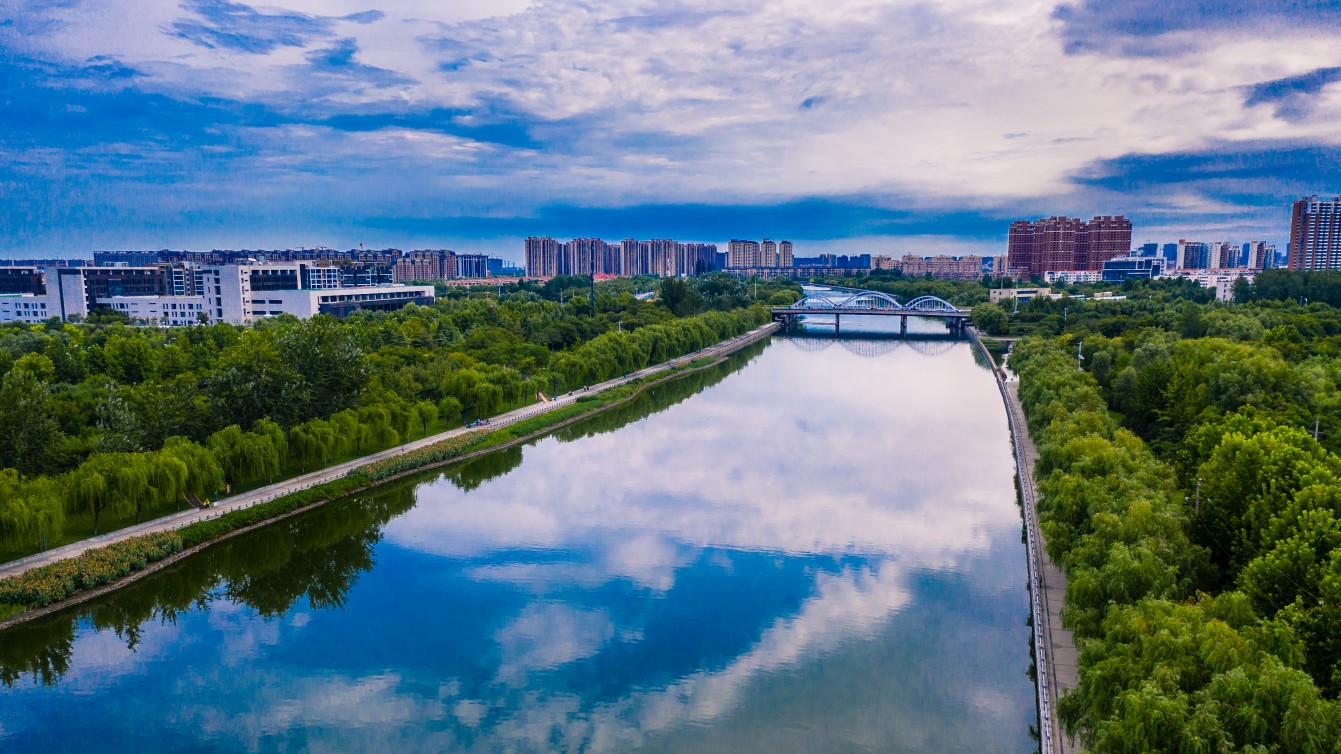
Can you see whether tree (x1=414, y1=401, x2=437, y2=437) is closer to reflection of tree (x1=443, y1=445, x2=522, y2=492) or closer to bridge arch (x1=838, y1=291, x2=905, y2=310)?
reflection of tree (x1=443, y1=445, x2=522, y2=492)

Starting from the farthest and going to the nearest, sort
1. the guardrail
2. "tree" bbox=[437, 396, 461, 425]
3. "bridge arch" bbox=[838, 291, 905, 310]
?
"bridge arch" bbox=[838, 291, 905, 310] → "tree" bbox=[437, 396, 461, 425] → the guardrail

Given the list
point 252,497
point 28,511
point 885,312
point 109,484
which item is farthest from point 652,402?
point 885,312

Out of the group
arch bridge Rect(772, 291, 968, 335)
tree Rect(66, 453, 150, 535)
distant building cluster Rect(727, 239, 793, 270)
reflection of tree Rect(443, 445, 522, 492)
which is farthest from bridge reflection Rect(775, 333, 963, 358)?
distant building cluster Rect(727, 239, 793, 270)

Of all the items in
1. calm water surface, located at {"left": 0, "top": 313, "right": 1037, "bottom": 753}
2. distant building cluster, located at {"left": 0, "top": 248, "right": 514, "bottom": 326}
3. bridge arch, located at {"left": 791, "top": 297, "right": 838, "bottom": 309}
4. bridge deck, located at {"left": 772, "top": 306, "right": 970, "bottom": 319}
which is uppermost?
distant building cluster, located at {"left": 0, "top": 248, "right": 514, "bottom": 326}

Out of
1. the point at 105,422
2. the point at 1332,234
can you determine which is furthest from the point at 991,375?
the point at 1332,234

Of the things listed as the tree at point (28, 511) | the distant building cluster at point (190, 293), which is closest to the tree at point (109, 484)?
the tree at point (28, 511)

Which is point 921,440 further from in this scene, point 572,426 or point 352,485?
point 352,485

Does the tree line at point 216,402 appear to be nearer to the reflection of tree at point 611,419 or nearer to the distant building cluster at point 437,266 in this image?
the reflection of tree at point 611,419
